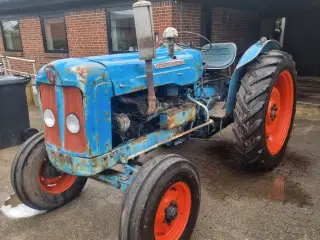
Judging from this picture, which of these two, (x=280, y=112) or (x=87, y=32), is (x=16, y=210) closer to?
(x=280, y=112)

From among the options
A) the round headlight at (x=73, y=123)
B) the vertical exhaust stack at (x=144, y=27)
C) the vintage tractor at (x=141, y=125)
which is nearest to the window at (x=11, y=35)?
the vintage tractor at (x=141, y=125)

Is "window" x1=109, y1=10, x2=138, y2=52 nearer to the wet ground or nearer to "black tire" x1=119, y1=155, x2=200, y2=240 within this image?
the wet ground

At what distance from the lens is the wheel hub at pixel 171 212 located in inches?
83.3

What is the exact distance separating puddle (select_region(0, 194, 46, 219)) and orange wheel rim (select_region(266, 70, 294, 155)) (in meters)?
2.56

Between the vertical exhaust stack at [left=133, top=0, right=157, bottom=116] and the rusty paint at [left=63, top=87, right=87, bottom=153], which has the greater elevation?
the vertical exhaust stack at [left=133, top=0, right=157, bottom=116]

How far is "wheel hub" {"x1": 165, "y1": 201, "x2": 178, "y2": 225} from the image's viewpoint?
212 centimetres

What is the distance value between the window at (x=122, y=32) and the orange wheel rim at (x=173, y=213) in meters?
4.94

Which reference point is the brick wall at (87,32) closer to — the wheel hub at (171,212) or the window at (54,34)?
the window at (54,34)

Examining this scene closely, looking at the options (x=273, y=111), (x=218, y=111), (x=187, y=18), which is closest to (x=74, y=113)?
(x=218, y=111)

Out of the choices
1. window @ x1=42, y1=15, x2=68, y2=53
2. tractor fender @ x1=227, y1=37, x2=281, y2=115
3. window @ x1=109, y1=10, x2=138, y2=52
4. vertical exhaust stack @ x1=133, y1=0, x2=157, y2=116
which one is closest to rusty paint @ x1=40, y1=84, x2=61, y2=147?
A: vertical exhaust stack @ x1=133, y1=0, x2=157, y2=116

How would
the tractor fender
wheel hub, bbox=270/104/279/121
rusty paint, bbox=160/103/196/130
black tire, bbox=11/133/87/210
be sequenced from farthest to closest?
wheel hub, bbox=270/104/279/121 → the tractor fender → rusty paint, bbox=160/103/196/130 → black tire, bbox=11/133/87/210

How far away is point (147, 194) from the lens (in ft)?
6.22

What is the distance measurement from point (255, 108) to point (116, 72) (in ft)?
4.68

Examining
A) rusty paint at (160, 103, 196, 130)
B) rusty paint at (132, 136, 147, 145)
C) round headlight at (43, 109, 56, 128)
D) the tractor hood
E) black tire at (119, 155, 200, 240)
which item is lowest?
black tire at (119, 155, 200, 240)
